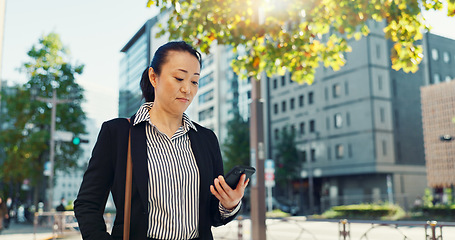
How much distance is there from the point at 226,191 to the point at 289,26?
7.26 m

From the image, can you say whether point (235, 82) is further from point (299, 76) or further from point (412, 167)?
point (299, 76)

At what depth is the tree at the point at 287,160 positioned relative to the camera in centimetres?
4844

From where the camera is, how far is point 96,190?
7.51 ft

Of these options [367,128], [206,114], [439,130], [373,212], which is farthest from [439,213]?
[206,114]

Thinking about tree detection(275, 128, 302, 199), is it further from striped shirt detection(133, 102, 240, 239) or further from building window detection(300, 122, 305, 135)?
striped shirt detection(133, 102, 240, 239)

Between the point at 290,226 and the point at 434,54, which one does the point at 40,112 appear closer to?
the point at 290,226

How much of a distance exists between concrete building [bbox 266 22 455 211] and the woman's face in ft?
137

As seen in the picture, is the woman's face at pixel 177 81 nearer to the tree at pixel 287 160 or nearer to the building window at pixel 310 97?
the tree at pixel 287 160

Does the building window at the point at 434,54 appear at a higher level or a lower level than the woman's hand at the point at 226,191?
higher

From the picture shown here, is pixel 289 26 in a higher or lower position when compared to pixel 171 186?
higher

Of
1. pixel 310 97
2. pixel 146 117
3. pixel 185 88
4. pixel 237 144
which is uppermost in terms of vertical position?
pixel 310 97

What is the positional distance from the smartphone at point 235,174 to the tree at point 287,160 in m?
46.2

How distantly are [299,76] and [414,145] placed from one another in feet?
135

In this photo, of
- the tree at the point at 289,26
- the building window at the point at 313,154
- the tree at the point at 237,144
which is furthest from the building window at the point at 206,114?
the tree at the point at 289,26
